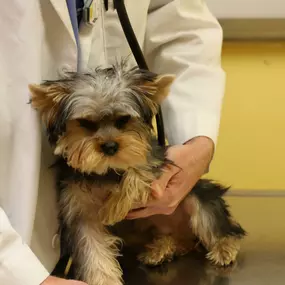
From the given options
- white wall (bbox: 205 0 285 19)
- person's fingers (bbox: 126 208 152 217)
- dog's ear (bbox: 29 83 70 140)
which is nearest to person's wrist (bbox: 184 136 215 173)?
person's fingers (bbox: 126 208 152 217)

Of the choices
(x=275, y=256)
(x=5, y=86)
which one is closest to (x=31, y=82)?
(x=5, y=86)

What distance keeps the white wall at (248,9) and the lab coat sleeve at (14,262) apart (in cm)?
80

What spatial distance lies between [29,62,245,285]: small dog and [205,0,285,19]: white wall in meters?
0.53

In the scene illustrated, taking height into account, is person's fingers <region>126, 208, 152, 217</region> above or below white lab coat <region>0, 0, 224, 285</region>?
below

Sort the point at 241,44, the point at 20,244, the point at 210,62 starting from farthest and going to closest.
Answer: the point at 241,44 < the point at 210,62 < the point at 20,244

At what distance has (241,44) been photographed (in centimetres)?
151

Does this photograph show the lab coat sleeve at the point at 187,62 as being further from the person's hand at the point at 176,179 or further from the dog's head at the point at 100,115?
the dog's head at the point at 100,115

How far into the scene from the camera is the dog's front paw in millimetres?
993

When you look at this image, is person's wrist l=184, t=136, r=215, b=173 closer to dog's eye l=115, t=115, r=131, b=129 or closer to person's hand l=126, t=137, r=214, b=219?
person's hand l=126, t=137, r=214, b=219

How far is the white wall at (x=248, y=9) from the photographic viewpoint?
1399mm

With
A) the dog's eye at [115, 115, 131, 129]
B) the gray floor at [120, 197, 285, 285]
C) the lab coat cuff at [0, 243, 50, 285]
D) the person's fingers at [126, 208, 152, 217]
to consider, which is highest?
the dog's eye at [115, 115, 131, 129]

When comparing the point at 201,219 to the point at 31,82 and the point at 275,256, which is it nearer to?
the point at 275,256

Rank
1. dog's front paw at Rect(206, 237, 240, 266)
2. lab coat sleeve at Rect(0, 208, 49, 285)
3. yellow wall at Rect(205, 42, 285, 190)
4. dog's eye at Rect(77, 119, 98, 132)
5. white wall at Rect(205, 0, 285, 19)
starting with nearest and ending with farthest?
A: lab coat sleeve at Rect(0, 208, 49, 285)
dog's eye at Rect(77, 119, 98, 132)
dog's front paw at Rect(206, 237, 240, 266)
white wall at Rect(205, 0, 285, 19)
yellow wall at Rect(205, 42, 285, 190)

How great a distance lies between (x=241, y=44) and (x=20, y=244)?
35.0 inches
